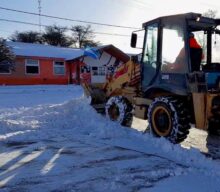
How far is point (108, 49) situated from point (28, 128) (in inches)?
1076

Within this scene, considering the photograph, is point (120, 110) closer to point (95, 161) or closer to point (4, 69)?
point (95, 161)

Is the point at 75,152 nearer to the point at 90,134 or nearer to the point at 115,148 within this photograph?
the point at 115,148

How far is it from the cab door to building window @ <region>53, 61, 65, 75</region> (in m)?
25.8

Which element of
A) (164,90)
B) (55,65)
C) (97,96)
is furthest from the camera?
(55,65)

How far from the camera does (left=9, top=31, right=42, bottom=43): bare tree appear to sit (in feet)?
188

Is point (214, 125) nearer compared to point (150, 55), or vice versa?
point (214, 125)

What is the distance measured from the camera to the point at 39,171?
5.89 m

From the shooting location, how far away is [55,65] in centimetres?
3431

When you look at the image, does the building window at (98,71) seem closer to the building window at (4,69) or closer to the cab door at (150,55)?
the building window at (4,69)

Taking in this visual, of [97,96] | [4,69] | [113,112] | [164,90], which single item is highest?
[4,69]

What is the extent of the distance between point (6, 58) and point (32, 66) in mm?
4099

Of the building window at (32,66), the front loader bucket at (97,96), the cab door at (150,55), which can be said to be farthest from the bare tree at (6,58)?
the cab door at (150,55)

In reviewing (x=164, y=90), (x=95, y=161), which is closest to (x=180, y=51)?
(x=164, y=90)

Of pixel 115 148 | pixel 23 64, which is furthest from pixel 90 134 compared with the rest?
pixel 23 64
